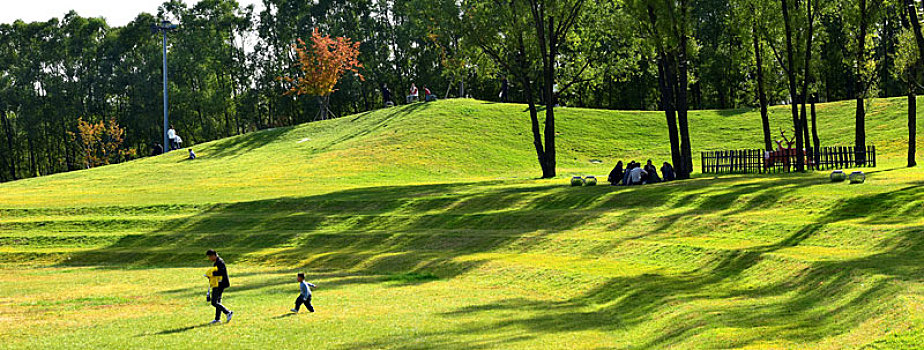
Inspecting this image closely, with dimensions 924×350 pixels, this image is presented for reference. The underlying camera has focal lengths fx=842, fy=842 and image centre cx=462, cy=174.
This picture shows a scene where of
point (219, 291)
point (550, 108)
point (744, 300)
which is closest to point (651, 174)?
point (550, 108)

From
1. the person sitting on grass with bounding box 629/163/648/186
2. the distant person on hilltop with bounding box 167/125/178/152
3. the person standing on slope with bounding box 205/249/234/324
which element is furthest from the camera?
the distant person on hilltop with bounding box 167/125/178/152

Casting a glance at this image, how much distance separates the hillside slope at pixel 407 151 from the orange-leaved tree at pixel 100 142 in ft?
121

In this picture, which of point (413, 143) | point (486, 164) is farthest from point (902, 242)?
point (413, 143)

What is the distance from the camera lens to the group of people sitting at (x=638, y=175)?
145ft

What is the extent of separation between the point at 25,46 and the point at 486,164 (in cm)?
9609

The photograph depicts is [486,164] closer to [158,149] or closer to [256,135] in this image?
[256,135]

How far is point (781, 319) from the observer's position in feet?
A: 65.3

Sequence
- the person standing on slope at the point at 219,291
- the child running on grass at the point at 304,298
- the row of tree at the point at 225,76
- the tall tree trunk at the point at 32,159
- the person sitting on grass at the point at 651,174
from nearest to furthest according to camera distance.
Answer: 1. the person standing on slope at the point at 219,291
2. the child running on grass at the point at 304,298
3. the person sitting on grass at the point at 651,174
4. the row of tree at the point at 225,76
5. the tall tree trunk at the point at 32,159

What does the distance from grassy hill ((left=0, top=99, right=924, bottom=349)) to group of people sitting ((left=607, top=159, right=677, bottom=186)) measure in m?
1.90

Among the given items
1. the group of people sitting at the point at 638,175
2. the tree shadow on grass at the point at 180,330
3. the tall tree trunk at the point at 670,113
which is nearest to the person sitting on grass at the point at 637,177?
the group of people sitting at the point at 638,175

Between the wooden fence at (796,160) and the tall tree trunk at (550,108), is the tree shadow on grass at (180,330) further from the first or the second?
the wooden fence at (796,160)

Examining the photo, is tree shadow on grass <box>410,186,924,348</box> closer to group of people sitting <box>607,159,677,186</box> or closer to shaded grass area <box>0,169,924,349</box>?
shaded grass area <box>0,169,924,349</box>

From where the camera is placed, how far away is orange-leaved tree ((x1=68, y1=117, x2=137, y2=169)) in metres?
121

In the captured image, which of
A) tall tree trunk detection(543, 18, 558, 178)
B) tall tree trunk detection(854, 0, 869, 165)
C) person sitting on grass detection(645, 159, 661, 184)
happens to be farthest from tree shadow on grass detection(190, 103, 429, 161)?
tall tree trunk detection(854, 0, 869, 165)
